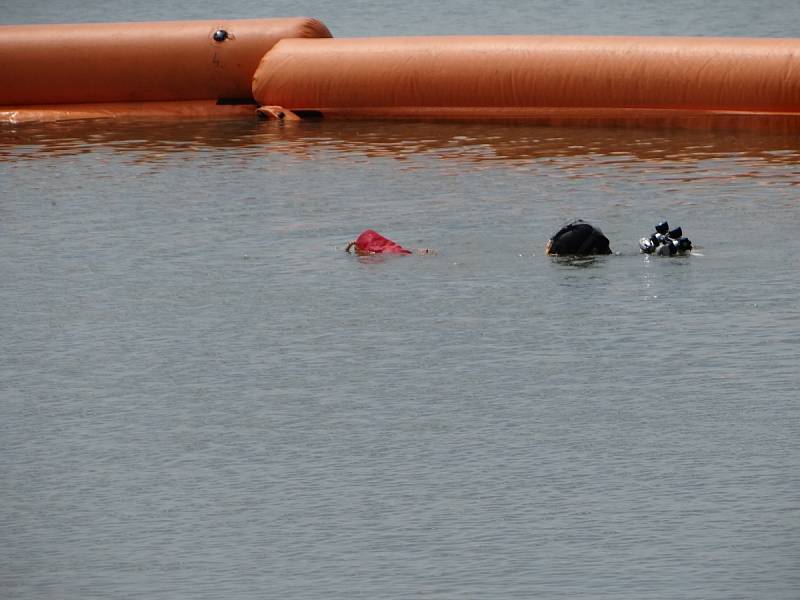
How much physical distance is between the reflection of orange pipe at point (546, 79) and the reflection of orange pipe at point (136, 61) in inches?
18.1

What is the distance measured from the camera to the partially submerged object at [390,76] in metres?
14.2

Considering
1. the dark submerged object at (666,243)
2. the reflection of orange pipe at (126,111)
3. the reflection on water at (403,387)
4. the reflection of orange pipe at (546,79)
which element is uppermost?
the reflection of orange pipe at (546,79)

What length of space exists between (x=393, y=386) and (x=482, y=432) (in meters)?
0.76

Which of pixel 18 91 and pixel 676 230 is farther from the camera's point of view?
pixel 18 91

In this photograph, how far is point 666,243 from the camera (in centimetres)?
942

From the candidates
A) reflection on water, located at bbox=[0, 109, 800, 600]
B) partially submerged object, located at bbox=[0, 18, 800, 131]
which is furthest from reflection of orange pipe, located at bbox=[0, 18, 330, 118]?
reflection on water, located at bbox=[0, 109, 800, 600]

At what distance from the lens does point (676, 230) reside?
944cm

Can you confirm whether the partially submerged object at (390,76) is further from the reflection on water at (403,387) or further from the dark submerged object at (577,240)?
the dark submerged object at (577,240)

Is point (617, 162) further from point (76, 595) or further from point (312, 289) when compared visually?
point (76, 595)

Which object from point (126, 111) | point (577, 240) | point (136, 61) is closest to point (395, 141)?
point (136, 61)

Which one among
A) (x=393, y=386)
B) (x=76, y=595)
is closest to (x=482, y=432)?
(x=393, y=386)

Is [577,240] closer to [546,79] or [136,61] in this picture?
[546,79]

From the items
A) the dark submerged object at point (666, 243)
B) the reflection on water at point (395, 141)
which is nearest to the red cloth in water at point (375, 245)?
the dark submerged object at point (666, 243)

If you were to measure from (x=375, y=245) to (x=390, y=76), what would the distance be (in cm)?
562
